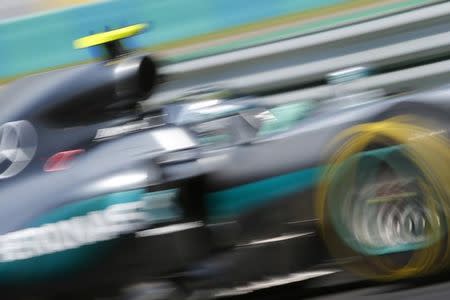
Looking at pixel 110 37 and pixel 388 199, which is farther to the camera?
pixel 110 37

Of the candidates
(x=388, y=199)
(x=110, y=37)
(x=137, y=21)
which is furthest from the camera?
(x=137, y=21)

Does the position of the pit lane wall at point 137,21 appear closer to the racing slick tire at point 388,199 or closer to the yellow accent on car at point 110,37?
the yellow accent on car at point 110,37

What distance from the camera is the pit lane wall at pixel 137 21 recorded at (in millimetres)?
7719

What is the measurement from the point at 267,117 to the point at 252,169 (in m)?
0.48

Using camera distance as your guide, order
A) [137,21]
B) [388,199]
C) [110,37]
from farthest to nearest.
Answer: [137,21], [110,37], [388,199]

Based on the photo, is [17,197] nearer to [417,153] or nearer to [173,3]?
[417,153]

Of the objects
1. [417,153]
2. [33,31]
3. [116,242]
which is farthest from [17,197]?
[33,31]

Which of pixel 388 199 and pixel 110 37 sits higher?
pixel 110 37

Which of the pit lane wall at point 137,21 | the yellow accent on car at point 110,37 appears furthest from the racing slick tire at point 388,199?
the pit lane wall at point 137,21

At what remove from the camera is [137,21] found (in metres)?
7.99

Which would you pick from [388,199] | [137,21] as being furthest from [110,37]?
[137,21]

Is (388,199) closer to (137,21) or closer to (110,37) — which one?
(110,37)

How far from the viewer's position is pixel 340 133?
4609 mm

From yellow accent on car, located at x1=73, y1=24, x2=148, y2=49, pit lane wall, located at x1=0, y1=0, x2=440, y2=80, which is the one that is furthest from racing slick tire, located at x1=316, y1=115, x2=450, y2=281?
→ pit lane wall, located at x1=0, y1=0, x2=440, y2=80
